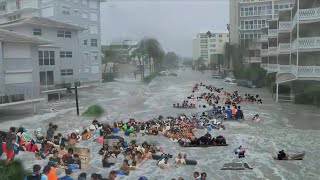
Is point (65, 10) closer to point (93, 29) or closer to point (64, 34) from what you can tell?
point (93, 29)

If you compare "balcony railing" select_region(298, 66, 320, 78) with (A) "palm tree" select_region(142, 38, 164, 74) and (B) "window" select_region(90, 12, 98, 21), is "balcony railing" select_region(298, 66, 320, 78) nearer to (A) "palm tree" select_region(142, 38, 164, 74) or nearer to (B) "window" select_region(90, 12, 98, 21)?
(B) "window" select_region(90, 12, 98, 21)

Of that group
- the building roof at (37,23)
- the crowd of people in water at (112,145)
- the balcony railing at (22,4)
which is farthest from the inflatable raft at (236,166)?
the balcony railing at (22,4)

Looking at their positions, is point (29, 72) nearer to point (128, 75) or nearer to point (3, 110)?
point (3, 110)

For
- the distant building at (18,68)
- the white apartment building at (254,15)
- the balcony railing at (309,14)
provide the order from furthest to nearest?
the white apartment building at (254,15), the balcony railing at (309,14), the distant building at (18,68)

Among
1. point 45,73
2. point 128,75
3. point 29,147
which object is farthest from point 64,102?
point 128,75

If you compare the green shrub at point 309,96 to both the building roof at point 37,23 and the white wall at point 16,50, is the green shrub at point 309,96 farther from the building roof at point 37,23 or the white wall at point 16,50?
the building roof at point 37,23

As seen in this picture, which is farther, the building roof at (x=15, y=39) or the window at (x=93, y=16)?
the window at (x=93, y=16)

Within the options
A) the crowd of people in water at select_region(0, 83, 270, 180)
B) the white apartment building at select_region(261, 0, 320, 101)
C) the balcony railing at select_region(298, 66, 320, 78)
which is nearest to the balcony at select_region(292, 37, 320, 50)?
the white apartment building at select_region(261, 0, 320, 101)
